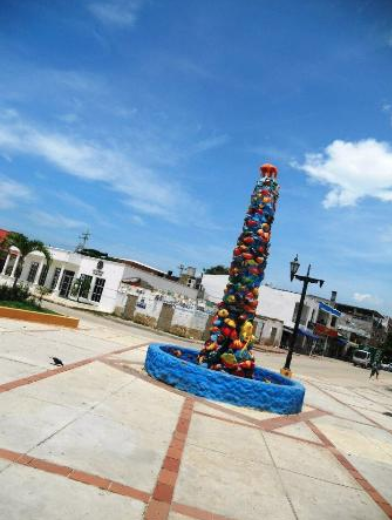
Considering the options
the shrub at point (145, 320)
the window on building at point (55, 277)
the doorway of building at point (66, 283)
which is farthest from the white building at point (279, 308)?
the window on building at point (55, 277)

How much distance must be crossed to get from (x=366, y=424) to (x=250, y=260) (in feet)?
18.2

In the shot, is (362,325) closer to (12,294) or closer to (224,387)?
(12,294)

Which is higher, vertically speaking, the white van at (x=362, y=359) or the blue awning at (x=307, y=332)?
the blue awning at (x=307, y=332)

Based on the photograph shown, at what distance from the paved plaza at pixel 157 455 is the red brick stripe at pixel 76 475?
12 mm

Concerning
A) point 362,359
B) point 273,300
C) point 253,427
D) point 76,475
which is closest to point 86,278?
point 273,300

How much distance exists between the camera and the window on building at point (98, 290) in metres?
36.7

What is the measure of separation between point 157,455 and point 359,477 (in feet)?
10.8

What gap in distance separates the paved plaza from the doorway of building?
29.5 metres

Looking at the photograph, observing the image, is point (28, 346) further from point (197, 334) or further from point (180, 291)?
point (180, 291)

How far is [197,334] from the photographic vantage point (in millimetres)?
30609

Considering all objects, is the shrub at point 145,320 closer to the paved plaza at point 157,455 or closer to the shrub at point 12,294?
the shrub at point 12,294

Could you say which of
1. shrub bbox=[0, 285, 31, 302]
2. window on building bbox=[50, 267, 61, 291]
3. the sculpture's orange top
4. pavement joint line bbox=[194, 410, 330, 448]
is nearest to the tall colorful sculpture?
the sculpture's orange top

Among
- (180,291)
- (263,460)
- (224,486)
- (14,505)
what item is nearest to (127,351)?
(263,460)

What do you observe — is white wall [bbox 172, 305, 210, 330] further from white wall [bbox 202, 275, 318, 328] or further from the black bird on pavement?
the black bird on pavement
